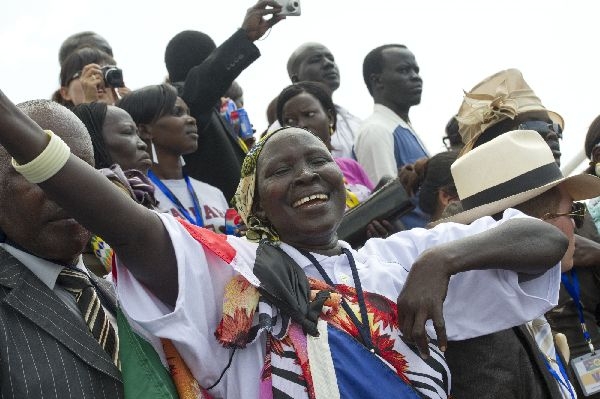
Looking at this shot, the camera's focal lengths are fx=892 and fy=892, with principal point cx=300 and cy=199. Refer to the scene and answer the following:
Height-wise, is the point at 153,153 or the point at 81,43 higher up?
the point at 81,43

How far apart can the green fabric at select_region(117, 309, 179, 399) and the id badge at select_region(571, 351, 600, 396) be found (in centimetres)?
275

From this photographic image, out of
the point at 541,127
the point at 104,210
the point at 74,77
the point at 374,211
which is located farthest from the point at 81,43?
the point at 104,210

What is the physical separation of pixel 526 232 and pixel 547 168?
37.1 inches

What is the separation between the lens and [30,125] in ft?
7.04

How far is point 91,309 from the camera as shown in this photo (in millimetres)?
2654

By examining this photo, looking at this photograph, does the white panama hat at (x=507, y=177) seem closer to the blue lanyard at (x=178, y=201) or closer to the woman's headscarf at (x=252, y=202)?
the woman's headscarf at (x=252, y=202)

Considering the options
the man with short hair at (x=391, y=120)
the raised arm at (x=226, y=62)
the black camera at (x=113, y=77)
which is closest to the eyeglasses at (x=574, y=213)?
the man with short hair at (x=391, y=120)

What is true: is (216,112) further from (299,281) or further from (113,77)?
(299,281)

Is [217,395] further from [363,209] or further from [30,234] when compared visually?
[363,209]

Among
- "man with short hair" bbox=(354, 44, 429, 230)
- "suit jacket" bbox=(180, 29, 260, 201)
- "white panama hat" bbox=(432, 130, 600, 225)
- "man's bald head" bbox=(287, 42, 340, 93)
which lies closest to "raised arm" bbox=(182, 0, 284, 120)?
"suit jacket" bbox=(180, 29, 260, 201)

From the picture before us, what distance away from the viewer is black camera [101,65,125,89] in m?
5.56

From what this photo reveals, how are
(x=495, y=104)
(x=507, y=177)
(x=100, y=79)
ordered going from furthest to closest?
(x=100, y=79) → (x=495, y=104) → (x=507, y=177)

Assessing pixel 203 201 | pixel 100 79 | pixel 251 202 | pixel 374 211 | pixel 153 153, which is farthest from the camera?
pixel 100 79

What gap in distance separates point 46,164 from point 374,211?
260cm
